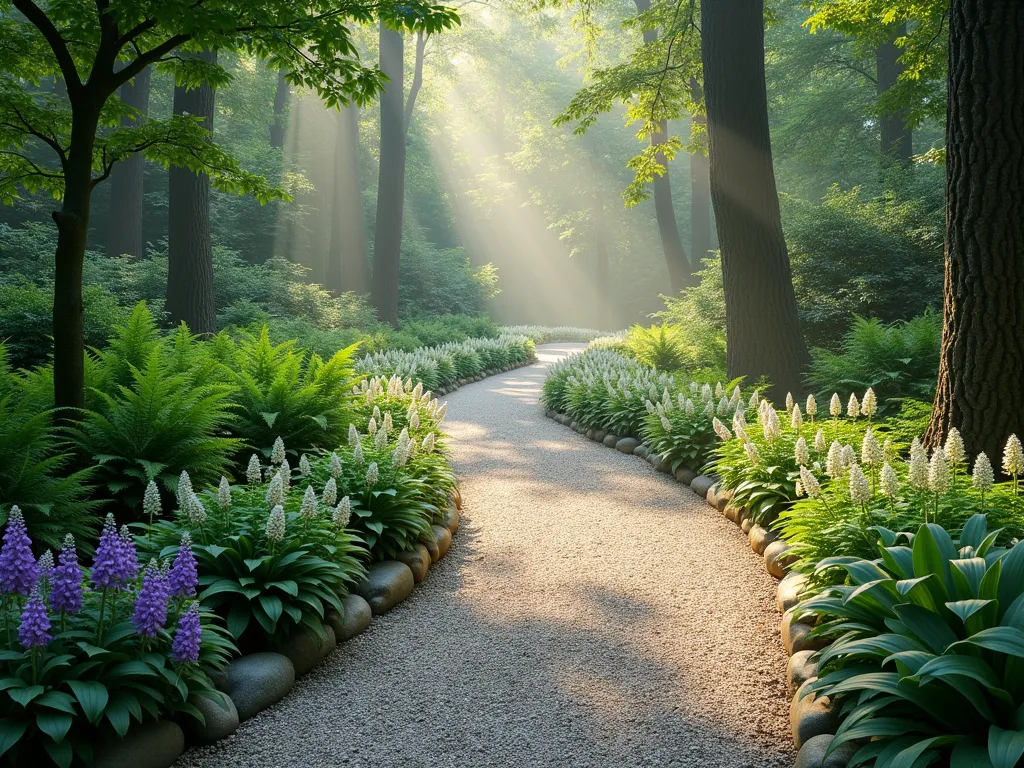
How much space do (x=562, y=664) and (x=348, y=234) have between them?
72.0 ft

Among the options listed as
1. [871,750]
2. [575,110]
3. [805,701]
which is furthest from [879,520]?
[575,110]

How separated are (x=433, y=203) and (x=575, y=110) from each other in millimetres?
35440

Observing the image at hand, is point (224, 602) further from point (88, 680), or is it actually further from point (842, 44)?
point (842, 44)

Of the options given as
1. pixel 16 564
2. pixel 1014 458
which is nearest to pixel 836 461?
pixel 1014 458

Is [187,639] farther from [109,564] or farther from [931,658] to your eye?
[931,658]

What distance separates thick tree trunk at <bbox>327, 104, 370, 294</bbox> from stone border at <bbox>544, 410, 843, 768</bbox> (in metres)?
19.3

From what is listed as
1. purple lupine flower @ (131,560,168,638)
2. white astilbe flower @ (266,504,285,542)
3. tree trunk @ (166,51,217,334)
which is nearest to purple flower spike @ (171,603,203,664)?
purple lupine flower @ (131,560,168,638)

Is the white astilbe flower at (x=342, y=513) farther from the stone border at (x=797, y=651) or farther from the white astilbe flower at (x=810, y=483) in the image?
the white astilbe flower at (x=810, y=483)

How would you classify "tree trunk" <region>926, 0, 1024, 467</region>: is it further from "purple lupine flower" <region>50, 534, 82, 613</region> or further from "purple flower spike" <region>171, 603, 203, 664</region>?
"purple lupine flower" <region>50, 534, 82, 613</region>

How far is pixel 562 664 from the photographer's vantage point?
335cm

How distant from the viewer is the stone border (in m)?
2.44

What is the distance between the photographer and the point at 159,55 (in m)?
4.43

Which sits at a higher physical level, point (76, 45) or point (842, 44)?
point (842, 44)

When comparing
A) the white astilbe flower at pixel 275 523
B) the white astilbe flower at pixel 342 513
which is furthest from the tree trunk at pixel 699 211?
the white astilbe flower at pixel 275 523
